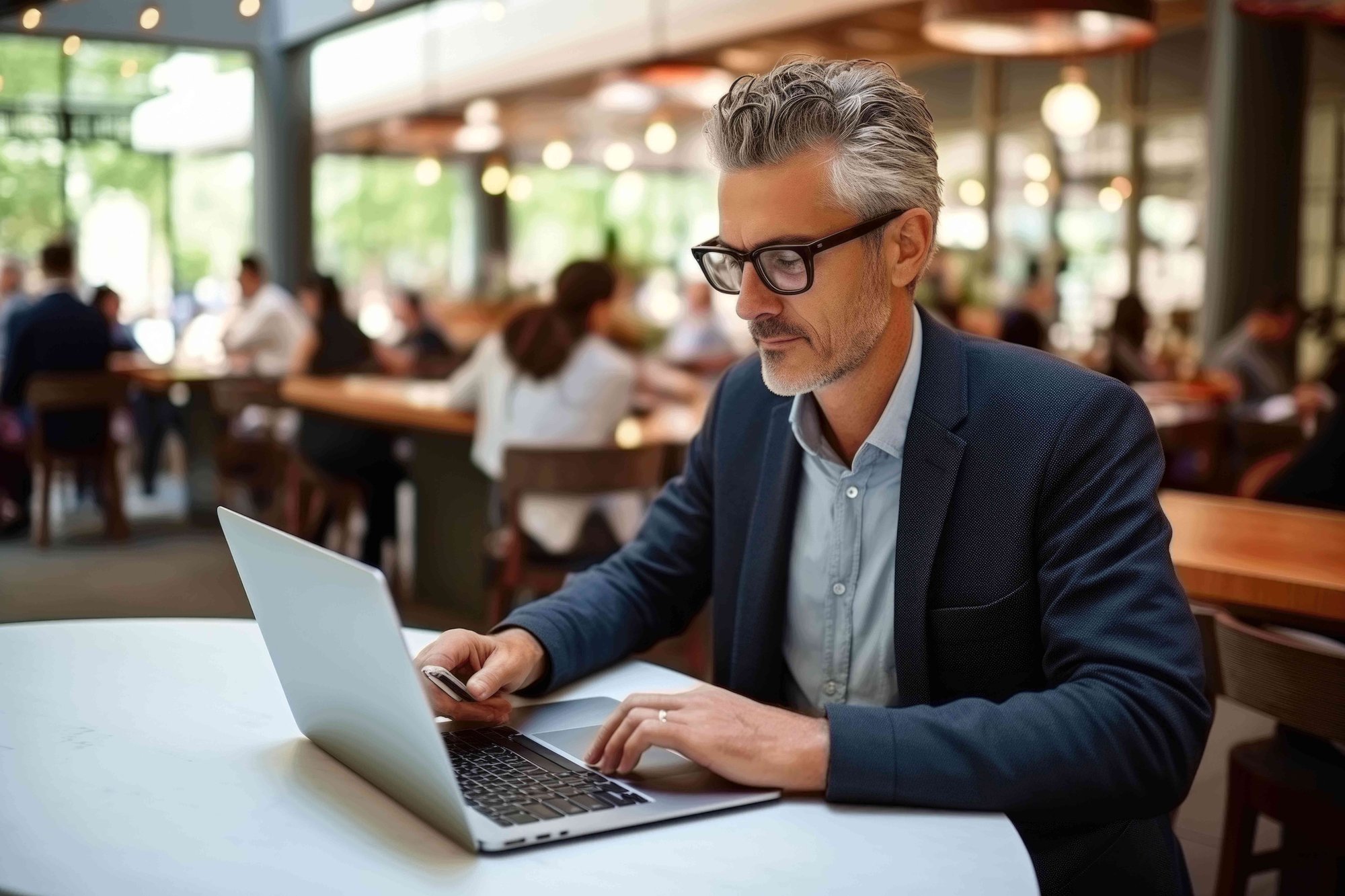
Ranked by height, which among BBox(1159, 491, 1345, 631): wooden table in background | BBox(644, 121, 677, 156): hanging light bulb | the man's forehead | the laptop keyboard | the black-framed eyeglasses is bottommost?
BBox(1159, 491, 1345, 631): wooden table in background

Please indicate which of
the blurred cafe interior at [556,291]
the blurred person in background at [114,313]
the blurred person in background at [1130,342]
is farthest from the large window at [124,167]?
the blurred person in background at [1130,342]

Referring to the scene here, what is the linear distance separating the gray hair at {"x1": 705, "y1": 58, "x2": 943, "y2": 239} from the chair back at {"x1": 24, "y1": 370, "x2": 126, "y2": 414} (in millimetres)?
6330

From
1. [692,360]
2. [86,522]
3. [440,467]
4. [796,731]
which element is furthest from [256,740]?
[86,522]

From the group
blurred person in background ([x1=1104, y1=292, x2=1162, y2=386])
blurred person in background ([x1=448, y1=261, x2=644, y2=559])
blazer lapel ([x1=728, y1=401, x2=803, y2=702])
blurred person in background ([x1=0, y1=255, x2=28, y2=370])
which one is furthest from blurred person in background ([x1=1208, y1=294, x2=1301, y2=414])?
blurred person in background ([x1=0, y1=255, x2=28, y2=370])

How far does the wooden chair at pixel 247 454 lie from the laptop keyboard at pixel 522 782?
19.4ft

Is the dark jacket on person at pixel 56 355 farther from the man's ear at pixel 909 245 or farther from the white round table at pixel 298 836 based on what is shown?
the man's ear at pixel 909 245

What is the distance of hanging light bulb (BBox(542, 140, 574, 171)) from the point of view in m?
19.4

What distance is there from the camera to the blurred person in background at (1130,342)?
734 centimetres

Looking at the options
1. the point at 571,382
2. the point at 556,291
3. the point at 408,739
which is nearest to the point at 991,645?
the point at 408,739

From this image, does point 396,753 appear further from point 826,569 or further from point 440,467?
point 440,467

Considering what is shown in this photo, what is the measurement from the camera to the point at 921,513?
1530 millimetres

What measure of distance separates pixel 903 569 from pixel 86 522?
769cm

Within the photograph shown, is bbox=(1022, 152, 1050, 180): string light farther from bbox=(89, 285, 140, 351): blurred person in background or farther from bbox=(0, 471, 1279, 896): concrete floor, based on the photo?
bbox=(0, 471, 1279, 896): concrete floor

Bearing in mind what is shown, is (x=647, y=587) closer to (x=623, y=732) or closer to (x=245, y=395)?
(x=623, y=732)
